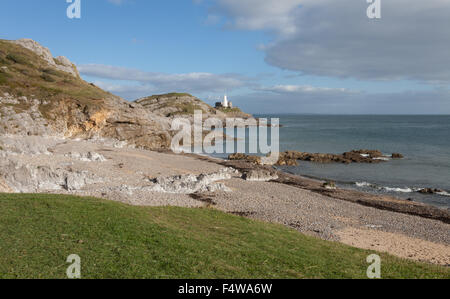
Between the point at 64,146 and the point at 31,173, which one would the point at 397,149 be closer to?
the point at 64,146

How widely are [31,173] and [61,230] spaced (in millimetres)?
13055

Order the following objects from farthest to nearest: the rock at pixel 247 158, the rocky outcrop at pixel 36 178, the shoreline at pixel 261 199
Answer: the rock at pixel 247 158
the rocky outcrop at pixel 36 178
the shoreline at pixel 261 199

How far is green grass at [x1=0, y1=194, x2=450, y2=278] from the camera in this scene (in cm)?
999

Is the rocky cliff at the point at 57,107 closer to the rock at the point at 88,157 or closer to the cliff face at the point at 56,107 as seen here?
the cliff face at the point at 56,107

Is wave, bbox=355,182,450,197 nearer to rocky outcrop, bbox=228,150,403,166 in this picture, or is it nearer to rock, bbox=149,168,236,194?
rocky outcrop, bbox=228,150,403,166

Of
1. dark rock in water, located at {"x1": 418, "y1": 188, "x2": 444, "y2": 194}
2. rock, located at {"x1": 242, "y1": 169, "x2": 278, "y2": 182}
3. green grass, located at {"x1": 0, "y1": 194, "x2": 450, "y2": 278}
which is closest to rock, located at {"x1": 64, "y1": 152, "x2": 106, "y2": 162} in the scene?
rock, located at {"x1": 242, "y1": 169, "x2": 278, "y2": 182}

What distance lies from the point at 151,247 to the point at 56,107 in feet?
171

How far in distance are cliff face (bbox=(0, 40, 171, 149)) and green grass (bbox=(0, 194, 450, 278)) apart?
3915 centimetres

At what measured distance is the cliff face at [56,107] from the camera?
5091 centimetres

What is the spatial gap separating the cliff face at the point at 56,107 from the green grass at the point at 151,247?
3915 centimetres

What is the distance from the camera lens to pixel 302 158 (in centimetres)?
6128

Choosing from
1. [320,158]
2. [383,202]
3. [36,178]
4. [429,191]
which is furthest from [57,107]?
[429,191]

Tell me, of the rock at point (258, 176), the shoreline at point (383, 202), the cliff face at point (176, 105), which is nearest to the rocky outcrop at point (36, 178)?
the rock at point (258, 176)
